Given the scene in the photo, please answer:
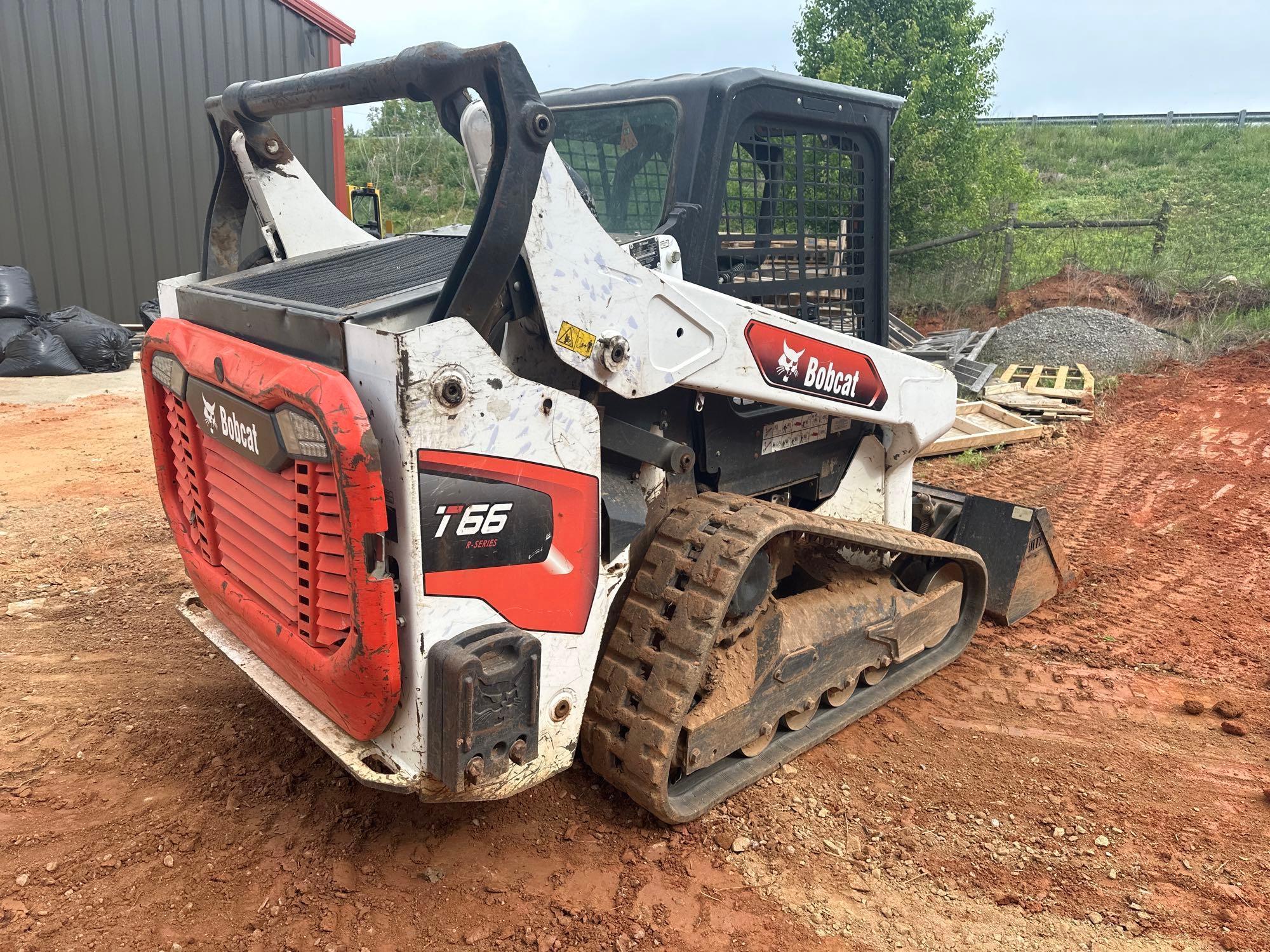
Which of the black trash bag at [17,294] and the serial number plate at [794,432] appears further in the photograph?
the black trash bag at [17,294]

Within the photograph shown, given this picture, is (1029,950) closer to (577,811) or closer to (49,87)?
(577,811)

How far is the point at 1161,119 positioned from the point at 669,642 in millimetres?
30592

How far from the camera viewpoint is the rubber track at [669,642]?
262 cm

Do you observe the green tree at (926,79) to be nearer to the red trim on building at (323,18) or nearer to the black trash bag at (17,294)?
the red trim on building at (323,18)

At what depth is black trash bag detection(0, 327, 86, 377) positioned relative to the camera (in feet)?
30.3

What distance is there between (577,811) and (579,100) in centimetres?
234

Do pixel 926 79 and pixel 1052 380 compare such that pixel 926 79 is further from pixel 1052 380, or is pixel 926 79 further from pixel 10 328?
pixel 10 328

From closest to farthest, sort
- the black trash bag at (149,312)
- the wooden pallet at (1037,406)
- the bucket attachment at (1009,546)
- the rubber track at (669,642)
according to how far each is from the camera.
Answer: the rubber track at (669,642)
the bucket attachment at (1009,546)
the wooden pallet at (1037,406)
the black trash bag at (149,312)

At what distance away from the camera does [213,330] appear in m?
2.74

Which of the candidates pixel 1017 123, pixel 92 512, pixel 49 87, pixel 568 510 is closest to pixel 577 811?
pixel 568 510

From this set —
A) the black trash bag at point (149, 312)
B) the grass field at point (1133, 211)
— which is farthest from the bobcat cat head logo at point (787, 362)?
the grass field at point (1133, 211)

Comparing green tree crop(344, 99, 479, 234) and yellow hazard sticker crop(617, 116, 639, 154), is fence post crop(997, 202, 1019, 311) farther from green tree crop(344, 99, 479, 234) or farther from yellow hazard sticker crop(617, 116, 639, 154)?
yellow hazard sticker crop(617, 116, 639, 154)

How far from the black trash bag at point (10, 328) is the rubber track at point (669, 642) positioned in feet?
29.5

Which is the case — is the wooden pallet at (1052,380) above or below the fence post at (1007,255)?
below
